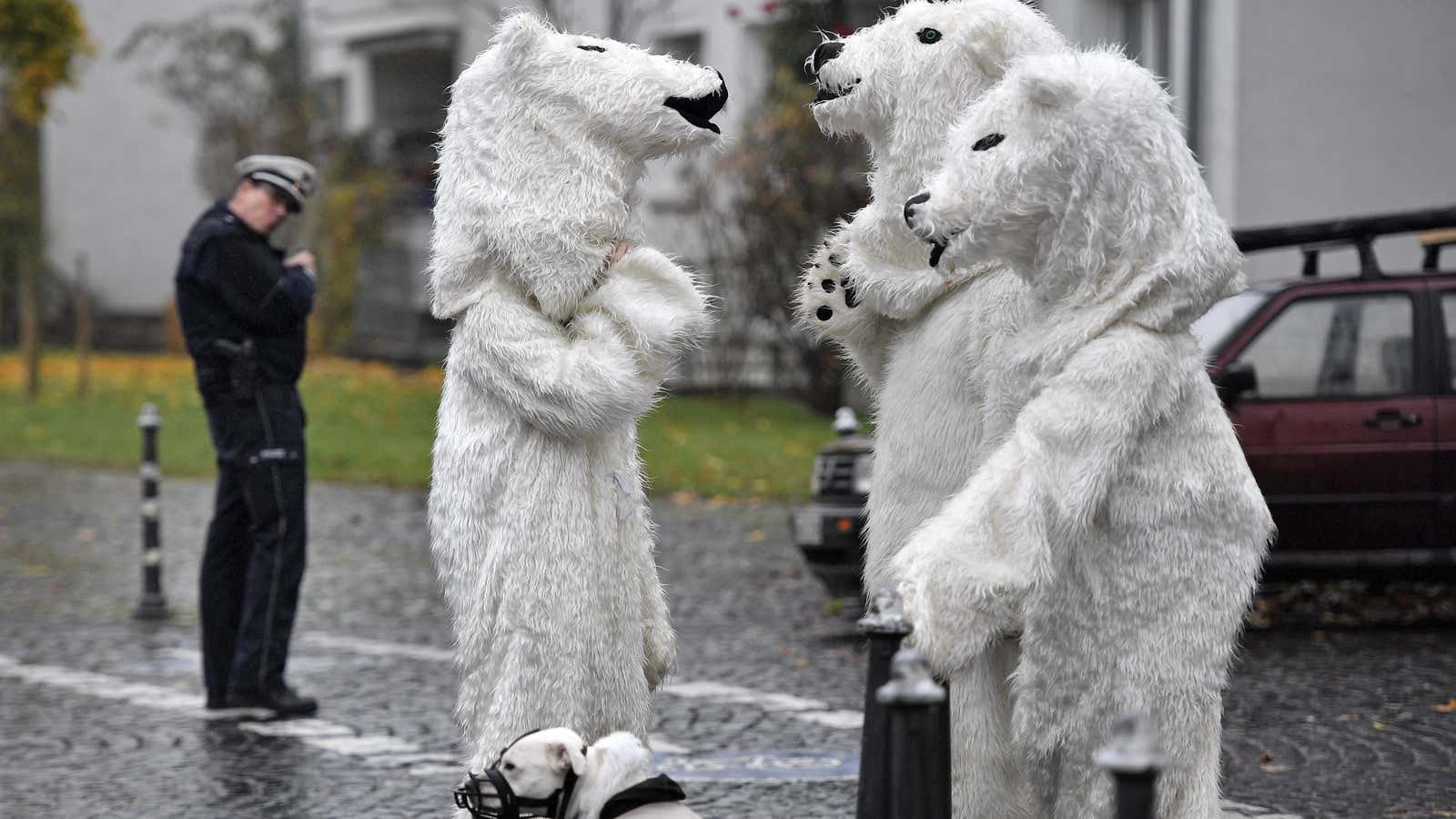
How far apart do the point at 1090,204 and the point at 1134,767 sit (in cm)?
152

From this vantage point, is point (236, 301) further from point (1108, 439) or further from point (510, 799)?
point (1108, 439)

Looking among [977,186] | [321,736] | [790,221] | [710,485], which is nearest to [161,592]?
[321,736]

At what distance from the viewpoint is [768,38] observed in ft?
71.6

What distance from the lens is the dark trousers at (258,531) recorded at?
7.27m

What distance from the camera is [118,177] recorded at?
112 feet

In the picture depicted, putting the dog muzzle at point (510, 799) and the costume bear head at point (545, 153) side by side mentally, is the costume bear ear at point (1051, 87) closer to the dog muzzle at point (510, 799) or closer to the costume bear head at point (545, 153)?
the costume bear head at point (545, 153)

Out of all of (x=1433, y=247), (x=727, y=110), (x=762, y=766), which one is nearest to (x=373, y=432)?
(x=727, y=110)

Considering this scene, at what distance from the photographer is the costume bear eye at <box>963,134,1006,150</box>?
3906 mm

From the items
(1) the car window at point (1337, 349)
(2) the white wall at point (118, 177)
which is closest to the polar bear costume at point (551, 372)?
(1) the car window at point (1337, 349)

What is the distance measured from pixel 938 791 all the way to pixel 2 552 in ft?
35.7

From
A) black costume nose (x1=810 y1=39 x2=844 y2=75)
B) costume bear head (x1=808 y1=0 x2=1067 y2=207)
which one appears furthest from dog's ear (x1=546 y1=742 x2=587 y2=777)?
black costume nose (x1=810 y1=39 x2=844 y2=75)

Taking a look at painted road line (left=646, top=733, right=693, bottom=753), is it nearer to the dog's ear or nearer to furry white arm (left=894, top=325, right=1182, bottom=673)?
the dog's ear

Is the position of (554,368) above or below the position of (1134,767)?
above

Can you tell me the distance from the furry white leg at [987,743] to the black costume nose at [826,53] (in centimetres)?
163
